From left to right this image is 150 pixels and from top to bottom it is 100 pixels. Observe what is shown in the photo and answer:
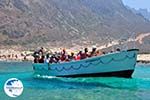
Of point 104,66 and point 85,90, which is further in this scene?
point 104,66

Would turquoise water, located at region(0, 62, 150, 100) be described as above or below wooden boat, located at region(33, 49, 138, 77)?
below

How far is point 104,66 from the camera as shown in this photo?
34156mm

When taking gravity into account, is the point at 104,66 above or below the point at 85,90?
above

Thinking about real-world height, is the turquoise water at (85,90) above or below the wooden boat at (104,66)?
below

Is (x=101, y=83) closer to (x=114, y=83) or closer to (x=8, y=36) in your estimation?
(x=114, y=83)

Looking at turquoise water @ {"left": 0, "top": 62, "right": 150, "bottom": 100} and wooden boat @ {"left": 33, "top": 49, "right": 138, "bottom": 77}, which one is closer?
turquoise water @ {"left": 0, "top": 62, "right": 150, "bottom": 100}

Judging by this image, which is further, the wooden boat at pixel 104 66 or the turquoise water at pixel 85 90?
the wooden boat at pixel 104 66

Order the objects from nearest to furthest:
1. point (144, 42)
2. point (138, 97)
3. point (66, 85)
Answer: point (138, 97) < point (66, 85) < point (144, 42)

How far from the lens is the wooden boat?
33.6m

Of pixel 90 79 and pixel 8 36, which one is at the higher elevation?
pixel 8 36

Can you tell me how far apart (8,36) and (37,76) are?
13916 centimetres

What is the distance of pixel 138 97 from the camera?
25.1 m

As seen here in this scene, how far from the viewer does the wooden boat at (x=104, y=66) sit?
1324 inches

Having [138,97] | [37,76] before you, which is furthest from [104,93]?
[37,76]
